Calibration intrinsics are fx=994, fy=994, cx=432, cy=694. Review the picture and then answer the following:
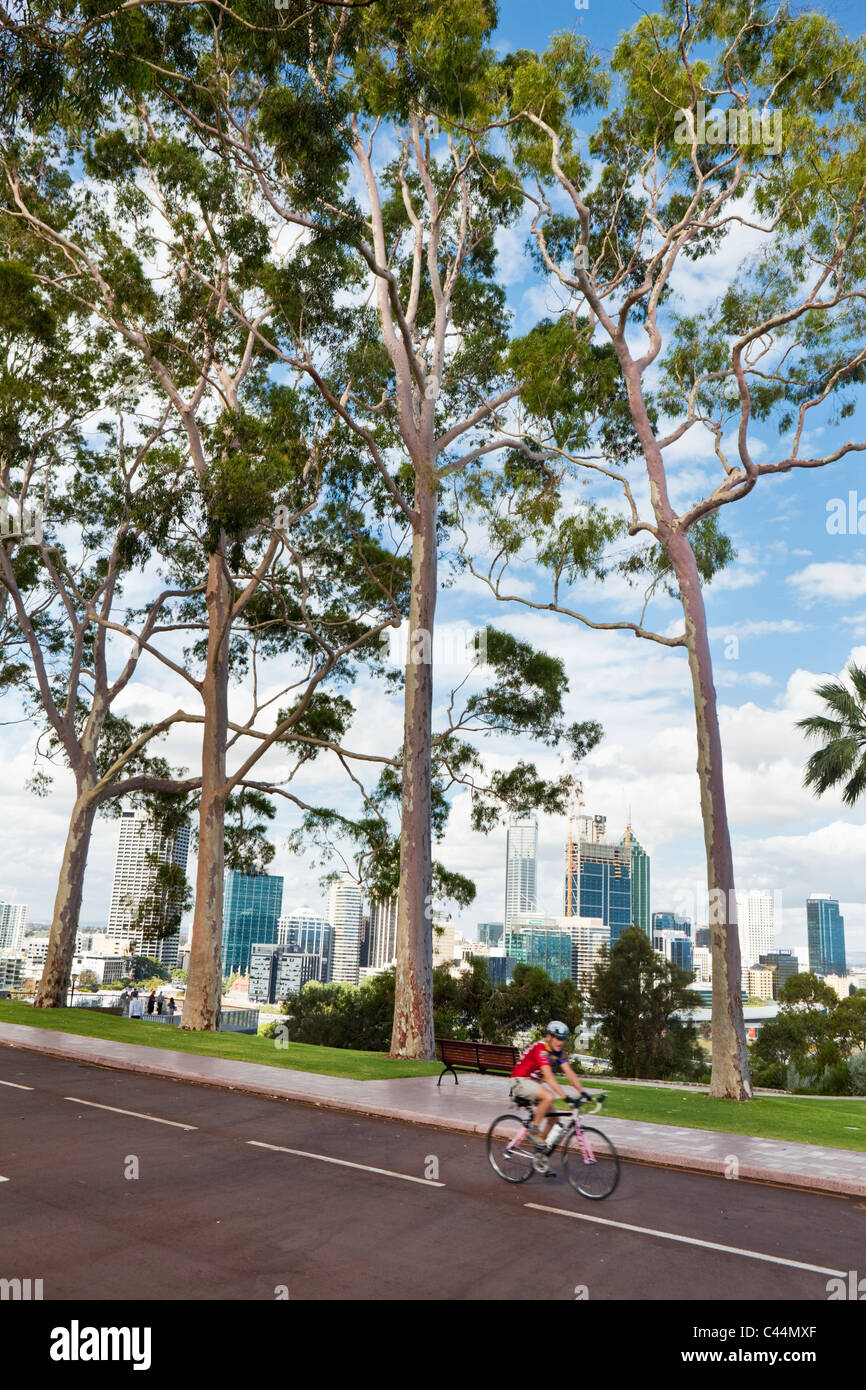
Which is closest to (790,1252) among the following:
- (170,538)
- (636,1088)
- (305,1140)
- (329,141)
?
(305,1140)

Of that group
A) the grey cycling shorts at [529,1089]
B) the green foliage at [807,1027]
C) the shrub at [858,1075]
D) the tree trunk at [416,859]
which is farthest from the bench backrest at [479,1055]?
the green foliage at [807,1027]

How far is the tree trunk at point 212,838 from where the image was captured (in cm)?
2364

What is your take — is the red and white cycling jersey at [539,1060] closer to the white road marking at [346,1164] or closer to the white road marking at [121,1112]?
the white road marking at [346,1164]

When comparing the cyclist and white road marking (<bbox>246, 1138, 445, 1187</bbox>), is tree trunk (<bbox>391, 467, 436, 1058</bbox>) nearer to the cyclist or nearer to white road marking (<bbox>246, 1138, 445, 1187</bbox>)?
white road marking (<bbox>246, 1138, 445, 1187</bbox>)

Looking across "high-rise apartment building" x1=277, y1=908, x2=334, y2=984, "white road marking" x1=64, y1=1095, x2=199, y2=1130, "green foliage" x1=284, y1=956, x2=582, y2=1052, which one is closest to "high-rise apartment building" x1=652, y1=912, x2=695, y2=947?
"high-rise apartment building" x1=277, y1=908, x2=334, y2=984

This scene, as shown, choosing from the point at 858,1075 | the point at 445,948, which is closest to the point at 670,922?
the point at 445,948

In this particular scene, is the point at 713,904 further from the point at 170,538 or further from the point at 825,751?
the point at 170,538

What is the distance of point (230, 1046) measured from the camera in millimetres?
20078

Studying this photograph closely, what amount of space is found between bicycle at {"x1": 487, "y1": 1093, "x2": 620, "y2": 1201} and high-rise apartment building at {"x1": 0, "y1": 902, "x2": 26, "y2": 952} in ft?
409

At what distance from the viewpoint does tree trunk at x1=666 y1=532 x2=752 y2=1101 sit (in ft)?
55.9

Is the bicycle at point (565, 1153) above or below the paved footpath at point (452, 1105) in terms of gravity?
above

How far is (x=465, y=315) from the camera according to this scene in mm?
26141

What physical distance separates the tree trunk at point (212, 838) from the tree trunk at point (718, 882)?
11539 mm

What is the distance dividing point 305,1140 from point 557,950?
Result: 14336cm
